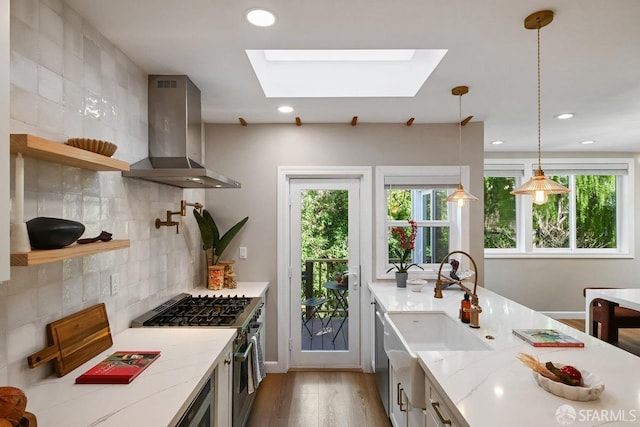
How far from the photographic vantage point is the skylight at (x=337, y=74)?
2619 mm

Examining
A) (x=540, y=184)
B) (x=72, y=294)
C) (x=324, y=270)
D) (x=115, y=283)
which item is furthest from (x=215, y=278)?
(x=540, y=184)

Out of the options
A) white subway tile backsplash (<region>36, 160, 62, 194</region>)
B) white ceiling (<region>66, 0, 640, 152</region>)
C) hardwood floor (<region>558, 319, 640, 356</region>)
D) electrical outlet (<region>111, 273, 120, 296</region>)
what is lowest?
hardwood floor (<region>558, 319, 640, 356</region>)

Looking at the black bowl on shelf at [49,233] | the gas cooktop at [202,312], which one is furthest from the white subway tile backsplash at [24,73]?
the gas cooktop at [202,312]

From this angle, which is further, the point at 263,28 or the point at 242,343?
the point at 242,343

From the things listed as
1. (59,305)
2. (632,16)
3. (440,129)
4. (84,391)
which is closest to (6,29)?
(59,305)

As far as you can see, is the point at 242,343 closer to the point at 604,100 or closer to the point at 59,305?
the point at 59,305

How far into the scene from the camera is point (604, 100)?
2.80 metres

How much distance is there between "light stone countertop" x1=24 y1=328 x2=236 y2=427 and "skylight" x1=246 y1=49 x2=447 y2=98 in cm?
189

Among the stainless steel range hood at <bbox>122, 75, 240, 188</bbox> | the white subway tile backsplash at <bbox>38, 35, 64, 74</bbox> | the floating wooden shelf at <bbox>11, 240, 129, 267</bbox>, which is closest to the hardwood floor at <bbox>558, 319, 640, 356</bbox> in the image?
the stainless steel range hood at <bbox>122, 75, 240, 188</bbox>

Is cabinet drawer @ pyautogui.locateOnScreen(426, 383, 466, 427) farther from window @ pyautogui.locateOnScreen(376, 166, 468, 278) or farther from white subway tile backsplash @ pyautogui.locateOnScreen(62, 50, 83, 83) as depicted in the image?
white subway tile backsplash @ pyautogui.locateOnScreen(62, 50, 83, 83)

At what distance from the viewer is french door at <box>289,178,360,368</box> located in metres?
3.47

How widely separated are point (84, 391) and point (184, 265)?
5.17ft

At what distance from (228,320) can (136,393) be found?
86 cm

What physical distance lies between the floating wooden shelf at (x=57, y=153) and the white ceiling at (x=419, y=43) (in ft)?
2.38
